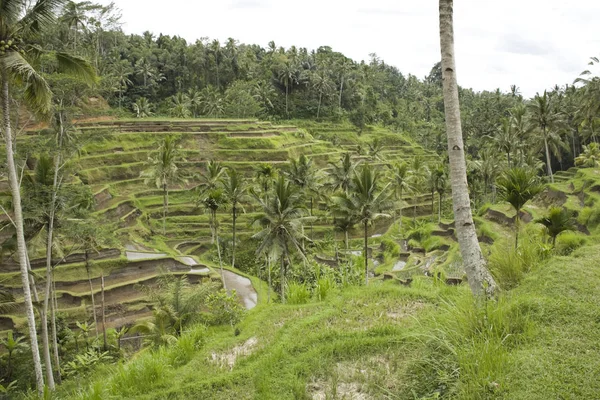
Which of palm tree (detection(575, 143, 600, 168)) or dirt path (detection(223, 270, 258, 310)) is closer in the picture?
dirt path (detection(223, 270, 258, 310))

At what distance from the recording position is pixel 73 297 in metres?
20.8

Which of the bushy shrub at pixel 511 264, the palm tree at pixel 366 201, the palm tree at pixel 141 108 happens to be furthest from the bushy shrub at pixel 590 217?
the palm tree at pixel 141 108

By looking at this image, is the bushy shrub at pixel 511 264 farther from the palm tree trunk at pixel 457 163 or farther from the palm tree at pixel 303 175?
the palm tree at pixel 303 175

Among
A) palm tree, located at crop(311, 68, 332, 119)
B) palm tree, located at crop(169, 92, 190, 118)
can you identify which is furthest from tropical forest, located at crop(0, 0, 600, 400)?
palm tree, located at crop(311, 68, 332, 119)

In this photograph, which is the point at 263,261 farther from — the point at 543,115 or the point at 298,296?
the point at 543,115

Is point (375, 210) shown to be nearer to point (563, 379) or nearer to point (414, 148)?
point (563, 379)

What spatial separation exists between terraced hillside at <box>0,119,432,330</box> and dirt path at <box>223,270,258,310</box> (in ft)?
4.14

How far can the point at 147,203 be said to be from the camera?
3631cm

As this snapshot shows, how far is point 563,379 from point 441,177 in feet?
131

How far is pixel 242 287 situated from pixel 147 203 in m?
15.2

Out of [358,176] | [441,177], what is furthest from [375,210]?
[441,177]

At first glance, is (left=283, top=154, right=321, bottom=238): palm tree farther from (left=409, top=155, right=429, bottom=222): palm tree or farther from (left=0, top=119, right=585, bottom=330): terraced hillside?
(left=409, top=155, right=429, bottom=222): palm tree

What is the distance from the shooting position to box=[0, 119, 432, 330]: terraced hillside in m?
21.6

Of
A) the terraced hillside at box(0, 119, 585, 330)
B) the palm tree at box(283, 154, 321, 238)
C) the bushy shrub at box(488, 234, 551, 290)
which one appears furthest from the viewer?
the palm tree at box(283, 154, 321, 238)
